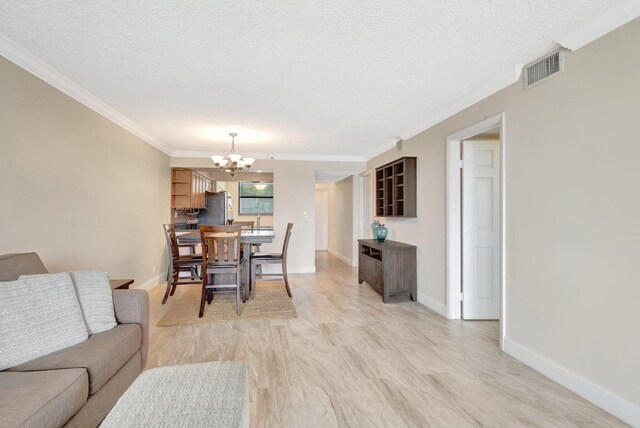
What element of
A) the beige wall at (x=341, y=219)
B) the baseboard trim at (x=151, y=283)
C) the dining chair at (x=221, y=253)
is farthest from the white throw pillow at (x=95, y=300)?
the beige wall at (x=341, y=219)

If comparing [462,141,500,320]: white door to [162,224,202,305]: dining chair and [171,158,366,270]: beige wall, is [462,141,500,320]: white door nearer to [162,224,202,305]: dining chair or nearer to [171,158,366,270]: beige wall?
[171,158,366,270]: beige wall

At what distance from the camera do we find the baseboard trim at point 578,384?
5.60ft

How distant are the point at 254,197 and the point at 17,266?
23.8 feet

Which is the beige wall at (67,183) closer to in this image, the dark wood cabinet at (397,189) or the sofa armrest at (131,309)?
the sofa armrest at (131,309)

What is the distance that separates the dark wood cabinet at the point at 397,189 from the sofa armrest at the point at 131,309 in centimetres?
330

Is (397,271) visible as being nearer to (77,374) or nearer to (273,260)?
(273,260)

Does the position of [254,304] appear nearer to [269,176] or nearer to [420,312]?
[420,312]

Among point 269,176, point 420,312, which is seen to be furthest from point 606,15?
point 269,176

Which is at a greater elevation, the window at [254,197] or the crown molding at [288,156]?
the crown molding at [288,156]

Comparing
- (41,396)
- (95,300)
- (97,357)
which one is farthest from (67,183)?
(41,396)

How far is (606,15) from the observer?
180 centimetres

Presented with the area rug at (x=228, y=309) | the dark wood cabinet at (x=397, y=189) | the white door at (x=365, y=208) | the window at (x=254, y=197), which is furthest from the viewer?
the window at (x=254, y=197)

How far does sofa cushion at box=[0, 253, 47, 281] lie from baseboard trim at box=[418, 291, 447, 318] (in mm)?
3681

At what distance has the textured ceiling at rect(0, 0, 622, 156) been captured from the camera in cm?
179
